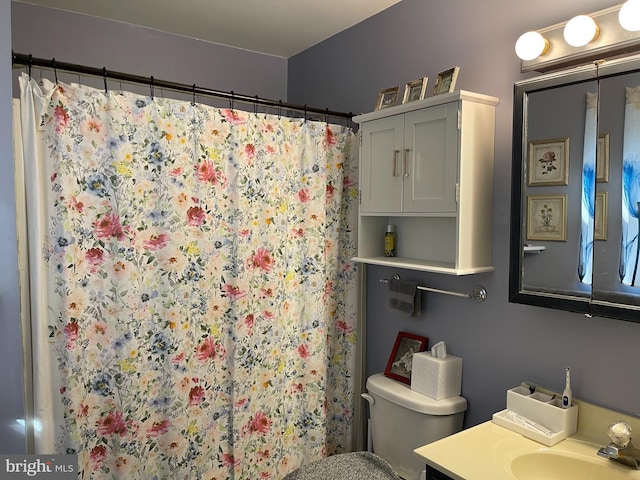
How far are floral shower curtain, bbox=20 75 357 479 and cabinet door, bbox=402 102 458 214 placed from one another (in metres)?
0.55

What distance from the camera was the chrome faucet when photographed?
1.49 m

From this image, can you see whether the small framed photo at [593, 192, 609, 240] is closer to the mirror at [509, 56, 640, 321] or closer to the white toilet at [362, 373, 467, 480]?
the mirror at [509, 56, 640, 321]

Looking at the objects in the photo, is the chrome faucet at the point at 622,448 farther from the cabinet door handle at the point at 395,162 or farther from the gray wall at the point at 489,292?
the cabinet door handle at the point at 395,162

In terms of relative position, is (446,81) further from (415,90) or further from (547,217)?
(547,217)

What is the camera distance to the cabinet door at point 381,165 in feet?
7.11

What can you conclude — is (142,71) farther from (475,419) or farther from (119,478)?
(475,419)

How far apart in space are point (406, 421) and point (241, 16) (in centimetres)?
219

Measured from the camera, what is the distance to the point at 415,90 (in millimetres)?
2168

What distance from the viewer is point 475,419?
2064 mm

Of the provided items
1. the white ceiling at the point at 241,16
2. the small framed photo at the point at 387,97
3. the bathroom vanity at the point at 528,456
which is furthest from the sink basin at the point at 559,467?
the white ceiling at the point at 241,16

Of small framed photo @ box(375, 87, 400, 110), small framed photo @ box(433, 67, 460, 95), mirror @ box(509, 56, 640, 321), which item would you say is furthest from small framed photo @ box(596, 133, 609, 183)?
small framed photo @ box(375, 87, 400, 110)

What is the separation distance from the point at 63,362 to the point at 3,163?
797mm

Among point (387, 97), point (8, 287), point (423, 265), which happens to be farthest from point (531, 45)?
point (8, 287)

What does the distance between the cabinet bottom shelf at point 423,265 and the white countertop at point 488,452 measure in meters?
0.58
